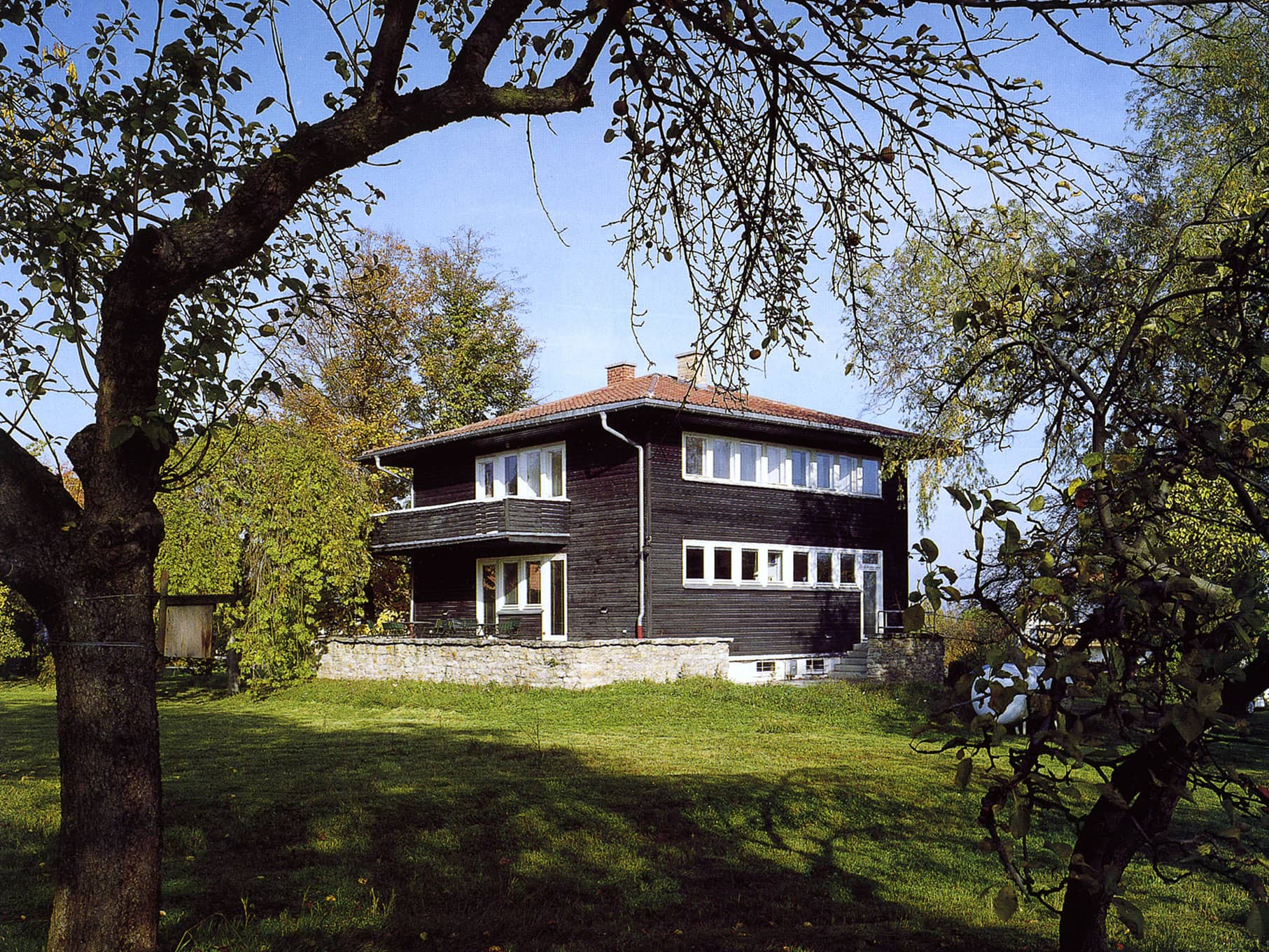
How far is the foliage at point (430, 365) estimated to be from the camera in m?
37.0

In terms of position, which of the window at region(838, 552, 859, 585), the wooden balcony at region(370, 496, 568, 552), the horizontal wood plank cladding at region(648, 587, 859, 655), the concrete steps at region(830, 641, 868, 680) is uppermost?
the wooden balcony at region(370, 496, 568, 552)

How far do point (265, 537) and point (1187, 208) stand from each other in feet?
64.4

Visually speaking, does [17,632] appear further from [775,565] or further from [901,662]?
[901,662]

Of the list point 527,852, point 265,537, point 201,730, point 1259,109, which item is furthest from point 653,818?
point 265,537

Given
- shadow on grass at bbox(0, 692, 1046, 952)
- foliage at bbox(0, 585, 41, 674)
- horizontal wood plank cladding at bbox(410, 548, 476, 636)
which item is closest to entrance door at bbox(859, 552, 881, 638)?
horizontal wood plank cladding at bbox(410, 548, 476, 636)

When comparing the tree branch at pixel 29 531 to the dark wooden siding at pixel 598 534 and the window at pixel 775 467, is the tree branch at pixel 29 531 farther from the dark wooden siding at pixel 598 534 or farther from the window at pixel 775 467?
the window at pixel 775 467

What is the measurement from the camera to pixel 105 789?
4723 millimetres

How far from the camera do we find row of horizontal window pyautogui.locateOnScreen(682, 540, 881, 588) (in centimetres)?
2683

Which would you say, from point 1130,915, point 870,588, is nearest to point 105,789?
point 1130,915

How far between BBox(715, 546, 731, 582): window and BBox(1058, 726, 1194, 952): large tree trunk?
22527 millimetres

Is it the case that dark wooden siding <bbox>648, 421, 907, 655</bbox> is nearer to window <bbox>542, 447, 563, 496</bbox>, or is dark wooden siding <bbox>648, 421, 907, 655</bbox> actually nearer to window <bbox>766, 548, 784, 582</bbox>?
window <bbox>766, 548, 784, 582</bbox>

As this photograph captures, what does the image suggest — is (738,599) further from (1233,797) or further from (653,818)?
(1233,797)

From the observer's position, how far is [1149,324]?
4.68m

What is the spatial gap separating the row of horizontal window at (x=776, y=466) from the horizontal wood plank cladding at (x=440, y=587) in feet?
25.2
